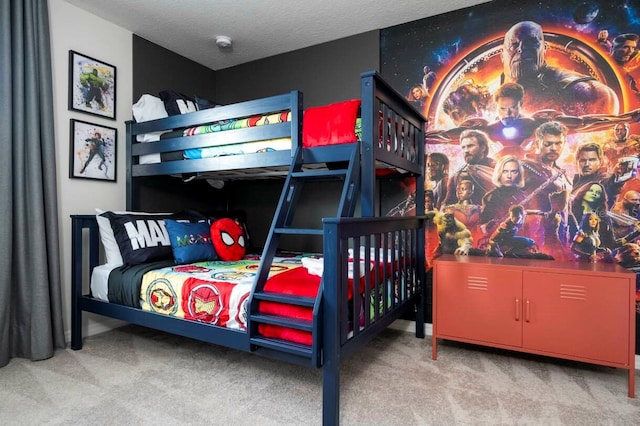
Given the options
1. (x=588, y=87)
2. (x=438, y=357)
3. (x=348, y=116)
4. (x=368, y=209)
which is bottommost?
(x=438, y=357)

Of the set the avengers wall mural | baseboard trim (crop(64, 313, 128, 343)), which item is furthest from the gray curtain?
the avengers wall mural

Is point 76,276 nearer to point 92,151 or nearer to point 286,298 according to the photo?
point 92,151

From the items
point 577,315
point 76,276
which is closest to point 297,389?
point 577,315

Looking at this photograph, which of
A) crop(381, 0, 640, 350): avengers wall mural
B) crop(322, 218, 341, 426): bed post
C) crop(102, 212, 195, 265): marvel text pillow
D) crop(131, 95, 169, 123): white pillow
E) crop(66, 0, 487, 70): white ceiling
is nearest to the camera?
crop(322, 218, 341, 426): bed post

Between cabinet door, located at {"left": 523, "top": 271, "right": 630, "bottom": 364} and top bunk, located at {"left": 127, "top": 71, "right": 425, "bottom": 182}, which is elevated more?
top bunk, located at {"left": 127, "top": 71, "right": 425, "bottom": 182}

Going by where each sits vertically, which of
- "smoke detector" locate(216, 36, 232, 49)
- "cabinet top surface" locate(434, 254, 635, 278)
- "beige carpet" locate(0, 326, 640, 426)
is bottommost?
"beige carpet" locate(0, 326, 640, 426)

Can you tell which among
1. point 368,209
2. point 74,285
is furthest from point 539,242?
point 74,285

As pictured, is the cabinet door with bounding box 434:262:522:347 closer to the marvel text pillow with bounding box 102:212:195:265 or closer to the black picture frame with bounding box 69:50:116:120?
the marvel text pillow with bounding box 102:212:195:265

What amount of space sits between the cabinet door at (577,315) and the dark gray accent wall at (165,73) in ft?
10.6

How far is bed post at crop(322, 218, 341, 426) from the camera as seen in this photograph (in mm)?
1438

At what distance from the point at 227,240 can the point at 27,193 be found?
4.12ft

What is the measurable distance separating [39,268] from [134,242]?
537 millimetres

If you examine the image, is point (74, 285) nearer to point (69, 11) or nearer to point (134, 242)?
point (134, 242)

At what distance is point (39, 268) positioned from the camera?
2.20 metres
